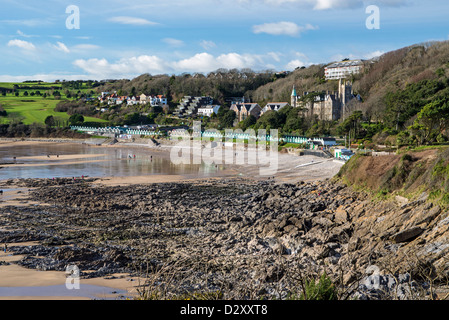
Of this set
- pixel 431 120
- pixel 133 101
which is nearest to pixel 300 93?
pixel 133 101

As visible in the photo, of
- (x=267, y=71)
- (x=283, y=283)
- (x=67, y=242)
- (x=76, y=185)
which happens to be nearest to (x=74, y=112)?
(x=267, y=71)

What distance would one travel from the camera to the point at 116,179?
1516 inches

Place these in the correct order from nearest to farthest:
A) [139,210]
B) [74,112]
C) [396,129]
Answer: [139,210], [396,129], [74,112]

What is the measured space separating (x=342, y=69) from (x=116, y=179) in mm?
80660

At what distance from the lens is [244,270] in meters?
14.3

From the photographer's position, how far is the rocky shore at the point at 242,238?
11250 millimetres

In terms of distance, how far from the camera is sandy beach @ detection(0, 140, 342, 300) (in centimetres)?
1369

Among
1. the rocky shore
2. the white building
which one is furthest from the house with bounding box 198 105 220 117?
the rocky shore

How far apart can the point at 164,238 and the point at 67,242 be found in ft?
13.4

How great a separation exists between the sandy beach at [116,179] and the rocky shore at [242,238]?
2.05ft

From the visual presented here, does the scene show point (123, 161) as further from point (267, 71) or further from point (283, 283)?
point (267, 71)

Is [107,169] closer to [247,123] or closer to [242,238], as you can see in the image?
[242,238]
